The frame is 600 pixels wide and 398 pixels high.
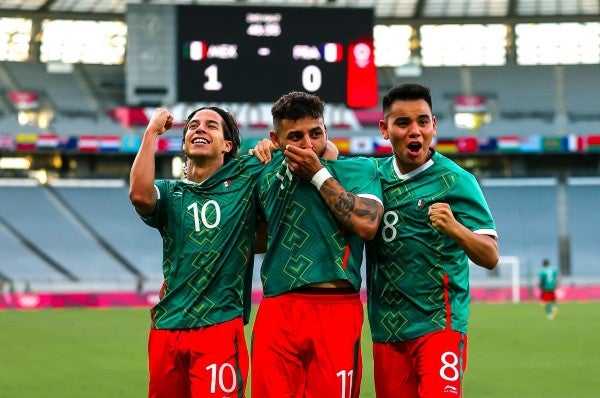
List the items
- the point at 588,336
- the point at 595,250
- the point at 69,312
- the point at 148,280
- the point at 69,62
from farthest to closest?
the point at 69,62 → the point at 595,250 → the point at 148,280 → the point at 69,312 → the point at 588,336

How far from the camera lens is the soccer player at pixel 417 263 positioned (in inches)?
235

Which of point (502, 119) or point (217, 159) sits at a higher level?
point (502, 119)

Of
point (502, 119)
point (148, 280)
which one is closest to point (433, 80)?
point (502, 119)

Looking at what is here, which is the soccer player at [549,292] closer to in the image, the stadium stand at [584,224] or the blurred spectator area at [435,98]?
the stadium stand at [584,224]

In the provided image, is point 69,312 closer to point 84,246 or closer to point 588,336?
point 84,246

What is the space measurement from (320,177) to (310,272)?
0.50 m

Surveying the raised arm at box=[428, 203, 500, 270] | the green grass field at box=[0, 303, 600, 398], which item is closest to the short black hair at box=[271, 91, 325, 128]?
the raised arm at box=[428, 203, 500, 270]

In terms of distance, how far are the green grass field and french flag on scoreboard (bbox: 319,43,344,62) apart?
17.4ft

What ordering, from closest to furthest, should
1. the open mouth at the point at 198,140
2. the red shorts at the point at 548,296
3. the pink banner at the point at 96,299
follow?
the open mouth at the point at 198,140, the red shorts at the point at 548,296, the pink banner at the point at 96,299

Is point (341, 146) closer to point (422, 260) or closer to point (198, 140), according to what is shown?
point (198, 140)

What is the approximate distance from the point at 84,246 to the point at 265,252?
3894cm

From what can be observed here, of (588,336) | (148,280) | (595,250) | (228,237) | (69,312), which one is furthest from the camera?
(595,250)

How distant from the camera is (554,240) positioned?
45625 millimetres

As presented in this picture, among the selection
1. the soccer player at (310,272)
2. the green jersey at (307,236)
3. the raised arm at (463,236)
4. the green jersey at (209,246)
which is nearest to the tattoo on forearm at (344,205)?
the soccer player at (310,272)
